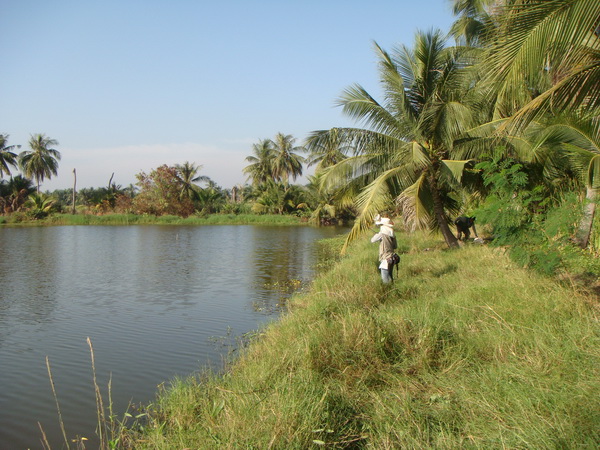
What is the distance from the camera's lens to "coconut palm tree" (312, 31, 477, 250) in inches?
527

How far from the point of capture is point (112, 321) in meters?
9.92

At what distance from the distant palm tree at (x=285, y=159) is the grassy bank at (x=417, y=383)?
51.8 metres

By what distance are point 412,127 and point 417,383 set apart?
10.5 meters

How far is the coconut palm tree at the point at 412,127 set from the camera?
13.4m

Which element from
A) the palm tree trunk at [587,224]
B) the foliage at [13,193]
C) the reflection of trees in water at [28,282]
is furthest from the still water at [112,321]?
the foliage at [13,193]

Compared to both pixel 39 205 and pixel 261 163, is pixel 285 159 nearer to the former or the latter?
pixel 261 163

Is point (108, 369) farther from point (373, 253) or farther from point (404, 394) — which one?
point (373, 253)

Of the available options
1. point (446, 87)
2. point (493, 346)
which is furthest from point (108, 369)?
point (446, 87)

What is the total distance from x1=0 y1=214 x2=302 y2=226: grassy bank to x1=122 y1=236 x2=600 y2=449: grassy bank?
43816 millimetres

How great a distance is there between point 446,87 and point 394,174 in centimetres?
303

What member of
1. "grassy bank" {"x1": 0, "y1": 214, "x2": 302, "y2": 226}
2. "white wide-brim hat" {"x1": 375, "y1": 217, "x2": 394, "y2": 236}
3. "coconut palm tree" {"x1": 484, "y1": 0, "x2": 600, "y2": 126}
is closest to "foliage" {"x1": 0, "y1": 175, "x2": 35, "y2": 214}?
"grassy bank" {"x1": 0, "y1": 214, "x2": 302, "y2": 226}

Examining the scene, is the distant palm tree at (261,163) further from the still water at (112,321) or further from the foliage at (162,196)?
the still water at (112,321)

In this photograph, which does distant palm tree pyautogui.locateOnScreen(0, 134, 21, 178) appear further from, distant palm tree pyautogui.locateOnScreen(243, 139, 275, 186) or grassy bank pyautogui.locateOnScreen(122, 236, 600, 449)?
grassy bank pyautogui.locateOnScreen(122, 236, 600, 449)

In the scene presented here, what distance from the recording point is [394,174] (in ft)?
45.0
